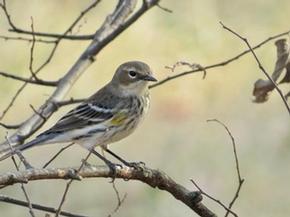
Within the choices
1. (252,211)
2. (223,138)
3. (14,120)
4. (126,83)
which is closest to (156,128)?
(223,138)

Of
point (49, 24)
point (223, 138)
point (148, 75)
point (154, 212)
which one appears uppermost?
point (49, 24)

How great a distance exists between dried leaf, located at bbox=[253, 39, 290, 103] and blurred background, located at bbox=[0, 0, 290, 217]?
14.4 feet

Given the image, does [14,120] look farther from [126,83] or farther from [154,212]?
[126,83]

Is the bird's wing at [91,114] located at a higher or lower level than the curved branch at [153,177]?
higher

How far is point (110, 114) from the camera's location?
6.16 m

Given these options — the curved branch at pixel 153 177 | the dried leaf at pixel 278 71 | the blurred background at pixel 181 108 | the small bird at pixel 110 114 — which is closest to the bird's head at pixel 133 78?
the small bird at pixel 110 114

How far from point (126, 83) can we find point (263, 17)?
6326 mm

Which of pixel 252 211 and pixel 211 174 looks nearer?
pixel 252 211

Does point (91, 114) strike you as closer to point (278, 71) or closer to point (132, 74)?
point (132, 74)

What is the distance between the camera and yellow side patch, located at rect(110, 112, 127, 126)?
6.01 m

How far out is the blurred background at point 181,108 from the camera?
30.2 ft

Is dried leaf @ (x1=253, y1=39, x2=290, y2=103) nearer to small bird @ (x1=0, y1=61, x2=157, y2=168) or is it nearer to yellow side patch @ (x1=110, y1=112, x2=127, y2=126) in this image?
small bird @ (x1=0, y1=61, x2=157, y2=168)

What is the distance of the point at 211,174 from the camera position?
974cm

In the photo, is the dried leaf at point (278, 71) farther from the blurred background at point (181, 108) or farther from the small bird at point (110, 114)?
the blurred background at point (181, 108)
